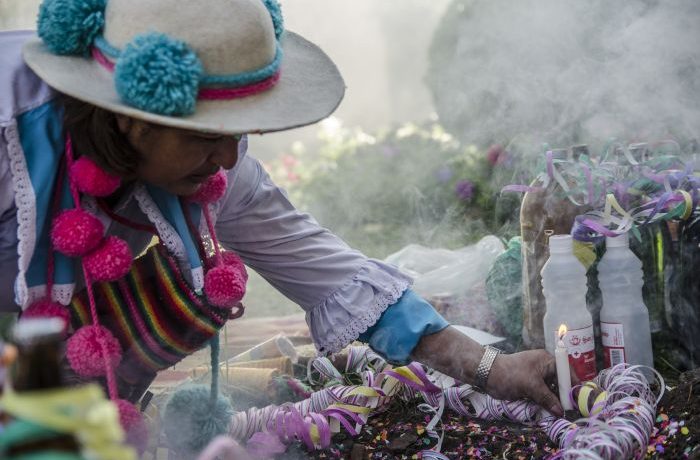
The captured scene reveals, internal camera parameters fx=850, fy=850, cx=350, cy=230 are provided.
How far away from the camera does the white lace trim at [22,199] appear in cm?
215

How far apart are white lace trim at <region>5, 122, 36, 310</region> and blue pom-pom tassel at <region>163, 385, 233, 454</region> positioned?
693 mm

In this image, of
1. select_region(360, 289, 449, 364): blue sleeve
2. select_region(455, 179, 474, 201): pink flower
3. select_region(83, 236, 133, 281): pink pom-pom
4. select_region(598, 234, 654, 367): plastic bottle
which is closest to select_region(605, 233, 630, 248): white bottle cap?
select_region(598, 234, 654, 367): plastic bottle

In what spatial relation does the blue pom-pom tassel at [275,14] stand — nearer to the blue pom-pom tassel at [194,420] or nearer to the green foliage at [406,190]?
the blue pom-pom tassel at [194,420]

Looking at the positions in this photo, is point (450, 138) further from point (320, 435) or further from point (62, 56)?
point (62, 56)

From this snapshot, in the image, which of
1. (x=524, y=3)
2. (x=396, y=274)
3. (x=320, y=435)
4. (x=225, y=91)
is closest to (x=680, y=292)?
(x=396, y=274)

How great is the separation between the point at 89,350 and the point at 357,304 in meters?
0.84

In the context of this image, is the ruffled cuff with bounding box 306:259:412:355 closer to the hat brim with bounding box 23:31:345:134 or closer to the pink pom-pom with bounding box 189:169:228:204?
the pink pom-pom with bounding box 189:169:228:204

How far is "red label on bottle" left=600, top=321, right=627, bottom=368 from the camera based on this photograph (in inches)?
110

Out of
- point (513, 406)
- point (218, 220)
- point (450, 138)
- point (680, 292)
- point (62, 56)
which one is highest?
point (62, 56)

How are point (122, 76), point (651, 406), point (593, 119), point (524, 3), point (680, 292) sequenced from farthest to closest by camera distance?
1. point (524, 3)
2. point (593, 119)
3. point (680, 292)
4. point (651, 406)
5. point (122, 76)

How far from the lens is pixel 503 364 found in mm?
2586

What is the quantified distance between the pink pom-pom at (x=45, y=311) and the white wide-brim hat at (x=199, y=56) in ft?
1.95

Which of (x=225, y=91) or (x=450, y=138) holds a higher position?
(x=225, y=91)

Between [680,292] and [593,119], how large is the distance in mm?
1501
